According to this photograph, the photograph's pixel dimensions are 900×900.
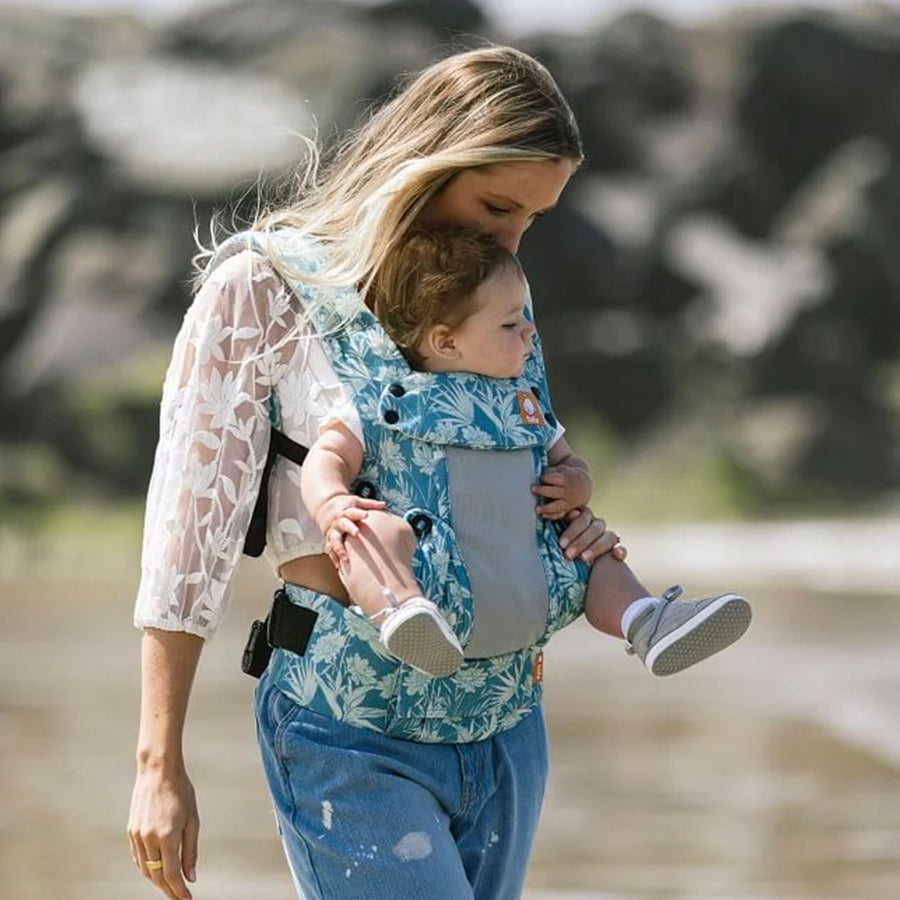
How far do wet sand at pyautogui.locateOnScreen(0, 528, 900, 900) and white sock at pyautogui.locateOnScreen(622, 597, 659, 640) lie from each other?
3997 millimetres

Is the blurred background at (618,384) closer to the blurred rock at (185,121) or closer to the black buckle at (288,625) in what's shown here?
the blurred rock at (185,121)

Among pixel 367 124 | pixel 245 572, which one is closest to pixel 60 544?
pixel 245 572

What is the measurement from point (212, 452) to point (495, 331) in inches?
14.9

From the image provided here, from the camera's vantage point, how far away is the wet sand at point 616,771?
720 centimetres

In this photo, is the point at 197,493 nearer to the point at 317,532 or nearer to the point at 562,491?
the point at 317,532

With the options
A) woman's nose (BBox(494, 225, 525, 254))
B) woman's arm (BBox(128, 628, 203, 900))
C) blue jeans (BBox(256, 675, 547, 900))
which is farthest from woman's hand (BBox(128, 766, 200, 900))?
woman's nose (BBox(494, 225, 525, 254))

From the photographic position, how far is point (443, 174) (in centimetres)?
294

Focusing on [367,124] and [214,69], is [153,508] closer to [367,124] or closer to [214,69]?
[367,124]

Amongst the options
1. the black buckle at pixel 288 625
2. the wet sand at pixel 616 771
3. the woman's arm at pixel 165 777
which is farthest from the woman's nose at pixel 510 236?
the wet sand at pixel 616 771

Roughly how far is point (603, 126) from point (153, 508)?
1286 inches

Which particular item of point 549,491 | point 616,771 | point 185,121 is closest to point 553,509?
point 549,491

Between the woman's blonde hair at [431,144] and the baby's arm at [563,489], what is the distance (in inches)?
13.2

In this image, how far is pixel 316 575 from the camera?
9.61ft

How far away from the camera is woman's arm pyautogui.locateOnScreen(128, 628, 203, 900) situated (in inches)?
111
